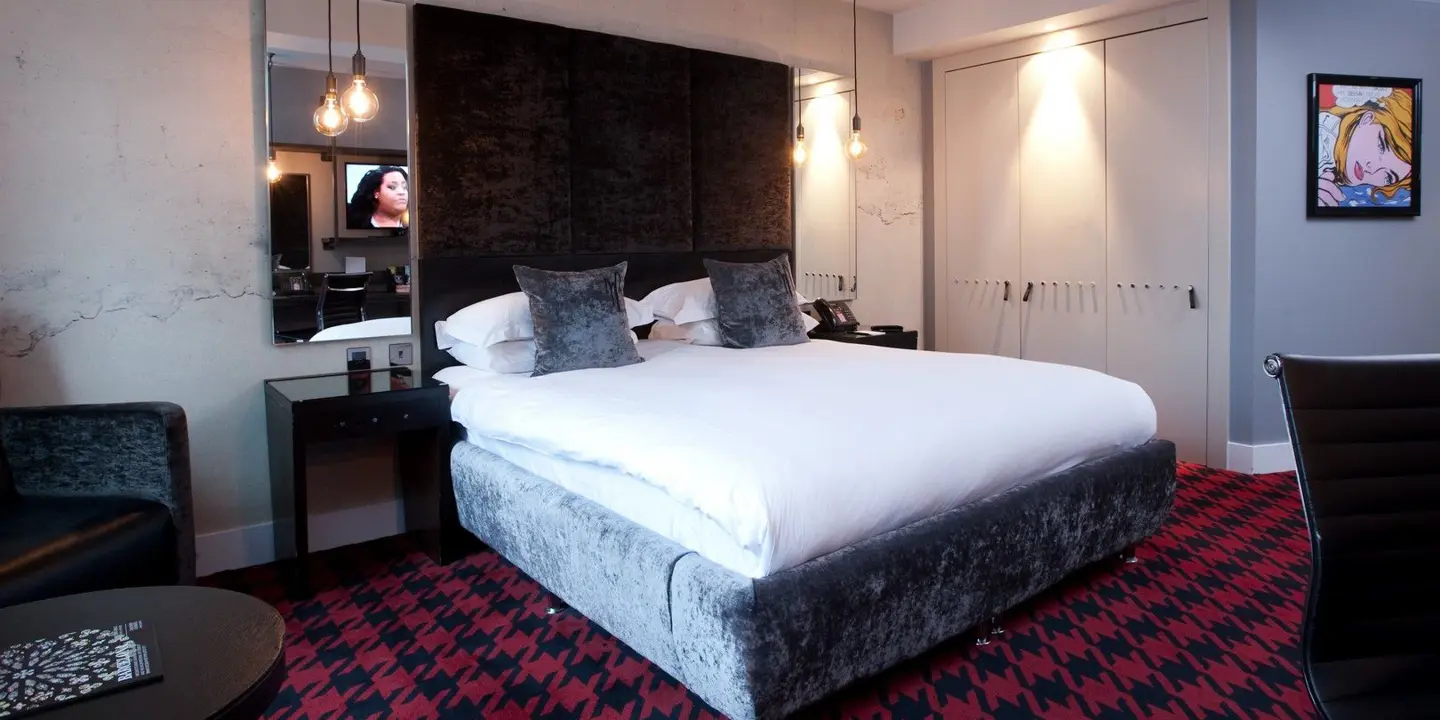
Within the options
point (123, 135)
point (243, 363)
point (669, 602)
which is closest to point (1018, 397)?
point (669, 602)

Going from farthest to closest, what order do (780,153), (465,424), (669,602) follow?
(780,153) → (465,424) → (669,602)

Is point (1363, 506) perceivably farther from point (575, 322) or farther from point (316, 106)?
point (316, 106)

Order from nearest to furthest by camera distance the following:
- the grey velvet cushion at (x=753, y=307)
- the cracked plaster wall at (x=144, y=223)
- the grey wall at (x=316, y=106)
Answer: the cracked plaster wall at (x=144, y=223)
the grey wall at (x=316, y=106)
the grey velvet cushion at (x=753, y=307)

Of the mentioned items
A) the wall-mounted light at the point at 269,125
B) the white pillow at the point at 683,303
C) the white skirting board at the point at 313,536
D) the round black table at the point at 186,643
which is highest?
the wall-mounted light at the point at 269,125

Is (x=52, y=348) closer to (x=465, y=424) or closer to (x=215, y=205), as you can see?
(x=215, y=205)

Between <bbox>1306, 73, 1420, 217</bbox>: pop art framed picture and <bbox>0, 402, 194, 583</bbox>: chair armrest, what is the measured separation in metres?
5.05

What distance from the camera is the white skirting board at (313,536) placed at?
3.32 m

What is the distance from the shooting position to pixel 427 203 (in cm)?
367

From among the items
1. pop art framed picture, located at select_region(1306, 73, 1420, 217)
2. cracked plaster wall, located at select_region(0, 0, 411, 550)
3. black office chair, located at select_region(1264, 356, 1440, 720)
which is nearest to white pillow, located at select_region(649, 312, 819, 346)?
cracked plaster wall, located at select_region(0, 0, 411, 550)

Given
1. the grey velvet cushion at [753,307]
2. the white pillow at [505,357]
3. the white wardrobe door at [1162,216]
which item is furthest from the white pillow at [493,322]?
the white wardrobe door at [1162,216]

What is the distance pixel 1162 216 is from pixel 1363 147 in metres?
1.04

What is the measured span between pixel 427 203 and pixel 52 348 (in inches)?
54.9

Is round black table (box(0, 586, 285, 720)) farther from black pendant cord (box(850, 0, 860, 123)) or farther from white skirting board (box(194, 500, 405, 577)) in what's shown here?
black pendant cord (box(850, 0, 860, 123))

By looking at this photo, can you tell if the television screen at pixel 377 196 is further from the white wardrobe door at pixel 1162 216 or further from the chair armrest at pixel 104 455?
the white wardrobe door at pixel 1162 216
